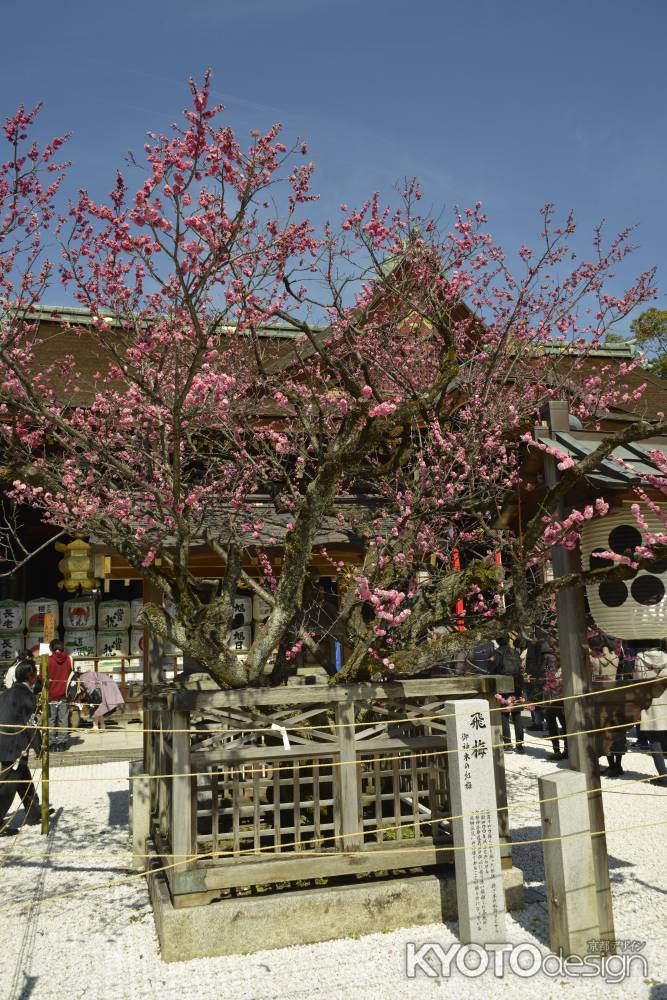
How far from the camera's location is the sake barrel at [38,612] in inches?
587

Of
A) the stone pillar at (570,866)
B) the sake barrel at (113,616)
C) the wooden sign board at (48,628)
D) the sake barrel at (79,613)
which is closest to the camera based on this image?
the stone pillar at (570,866)

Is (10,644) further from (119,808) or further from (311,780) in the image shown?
(311,780)

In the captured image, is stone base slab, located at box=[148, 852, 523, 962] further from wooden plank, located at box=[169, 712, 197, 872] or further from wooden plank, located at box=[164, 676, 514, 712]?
wooden plank, located at box=[164, 676, 514, 712]

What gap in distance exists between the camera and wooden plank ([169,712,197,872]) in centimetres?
547

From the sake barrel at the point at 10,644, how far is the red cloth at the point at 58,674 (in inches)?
63.3

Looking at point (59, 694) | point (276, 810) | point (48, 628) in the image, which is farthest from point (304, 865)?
point (48, 628)

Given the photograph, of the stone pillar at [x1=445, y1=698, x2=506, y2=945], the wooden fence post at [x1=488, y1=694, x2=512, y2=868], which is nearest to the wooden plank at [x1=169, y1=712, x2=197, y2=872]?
the stone pillar at [x1=445, y1=698, x2=506, y2=945]

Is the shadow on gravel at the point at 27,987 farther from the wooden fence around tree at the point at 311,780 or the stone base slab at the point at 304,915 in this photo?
the wooden fence around tree at the point at 311,780

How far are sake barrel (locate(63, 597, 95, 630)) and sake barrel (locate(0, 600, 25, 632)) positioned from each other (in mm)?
879

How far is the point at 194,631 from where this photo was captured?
5.95m

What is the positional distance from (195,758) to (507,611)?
274 cm

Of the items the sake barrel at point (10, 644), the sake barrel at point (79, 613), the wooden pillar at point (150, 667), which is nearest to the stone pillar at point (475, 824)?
the wooden pillar at point (150, 667)

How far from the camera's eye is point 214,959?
527 centimetres

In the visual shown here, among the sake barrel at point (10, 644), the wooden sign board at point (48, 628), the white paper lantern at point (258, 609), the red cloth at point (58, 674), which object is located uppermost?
the white paper lantern at point (258, 609)
